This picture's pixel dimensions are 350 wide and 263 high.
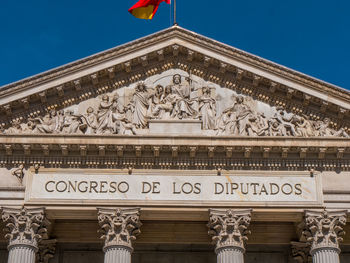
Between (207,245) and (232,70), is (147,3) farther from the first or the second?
(207,245)

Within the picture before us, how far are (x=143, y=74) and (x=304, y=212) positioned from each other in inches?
346

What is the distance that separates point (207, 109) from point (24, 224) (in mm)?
8590

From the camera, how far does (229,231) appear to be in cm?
3116

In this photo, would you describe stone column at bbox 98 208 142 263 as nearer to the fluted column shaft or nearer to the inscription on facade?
the inscription on facade

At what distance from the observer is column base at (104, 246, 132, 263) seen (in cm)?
3058

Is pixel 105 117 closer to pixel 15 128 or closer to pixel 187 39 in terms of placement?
pixel 15 128

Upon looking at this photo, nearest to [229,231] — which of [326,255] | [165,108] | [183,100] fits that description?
[326,255]

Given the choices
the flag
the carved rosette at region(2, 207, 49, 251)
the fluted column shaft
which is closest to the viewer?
the fluted column shaft

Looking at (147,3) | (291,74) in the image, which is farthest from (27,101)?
(291,74)

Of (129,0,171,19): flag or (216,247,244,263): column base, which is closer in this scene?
(216,247,244,263): column base

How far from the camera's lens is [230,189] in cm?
3194

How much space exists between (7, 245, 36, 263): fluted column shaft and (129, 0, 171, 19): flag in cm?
1201

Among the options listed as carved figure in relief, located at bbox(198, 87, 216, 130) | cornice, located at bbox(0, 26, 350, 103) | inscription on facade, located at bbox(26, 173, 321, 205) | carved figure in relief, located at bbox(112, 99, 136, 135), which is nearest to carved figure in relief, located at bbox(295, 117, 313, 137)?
cornice, located at bbox(0, 26, 350, 103)

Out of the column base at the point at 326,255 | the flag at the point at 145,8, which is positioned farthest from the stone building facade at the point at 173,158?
the flag at the point at 145,8
